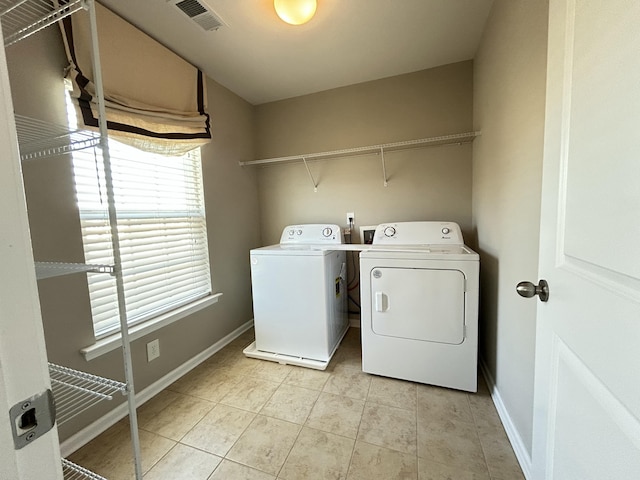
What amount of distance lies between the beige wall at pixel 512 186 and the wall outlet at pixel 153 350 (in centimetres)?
210

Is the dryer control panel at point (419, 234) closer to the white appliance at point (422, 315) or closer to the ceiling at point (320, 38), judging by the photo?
the white appliance at point (422, 315)

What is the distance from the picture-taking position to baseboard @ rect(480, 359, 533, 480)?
1117 mm

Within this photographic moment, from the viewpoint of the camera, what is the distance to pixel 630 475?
1.39ft

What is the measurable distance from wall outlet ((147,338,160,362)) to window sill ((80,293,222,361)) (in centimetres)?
10

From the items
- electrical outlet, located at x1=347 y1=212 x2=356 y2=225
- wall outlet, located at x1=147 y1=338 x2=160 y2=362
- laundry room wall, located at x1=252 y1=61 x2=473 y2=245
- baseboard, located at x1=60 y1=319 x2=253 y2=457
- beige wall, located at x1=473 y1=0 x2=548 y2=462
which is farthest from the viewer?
electrical outlet, located at x1=347 y1=212 x2=356 y2=225

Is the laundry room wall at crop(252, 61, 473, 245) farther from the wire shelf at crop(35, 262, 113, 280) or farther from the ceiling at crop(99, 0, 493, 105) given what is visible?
the wire shelf at crop(35, 262, 113, 280)

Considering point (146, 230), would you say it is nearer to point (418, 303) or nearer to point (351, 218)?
point (351, 218)

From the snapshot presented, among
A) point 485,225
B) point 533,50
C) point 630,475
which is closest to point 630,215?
point 630,475

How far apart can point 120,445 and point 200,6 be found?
7.99 feet

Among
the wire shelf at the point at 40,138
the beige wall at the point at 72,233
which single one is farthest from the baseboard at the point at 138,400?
the wire shelf at the point at 40,138

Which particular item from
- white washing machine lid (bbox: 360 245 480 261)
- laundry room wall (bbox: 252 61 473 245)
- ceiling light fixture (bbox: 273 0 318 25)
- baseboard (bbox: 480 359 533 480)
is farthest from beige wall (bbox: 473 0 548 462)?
ceiling light fixture (bbox: 273 0 318 25)

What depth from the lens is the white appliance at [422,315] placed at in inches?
62.9

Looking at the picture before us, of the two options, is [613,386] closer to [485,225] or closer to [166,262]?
[485,225]

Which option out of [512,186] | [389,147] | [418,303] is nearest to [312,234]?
[389,147]
